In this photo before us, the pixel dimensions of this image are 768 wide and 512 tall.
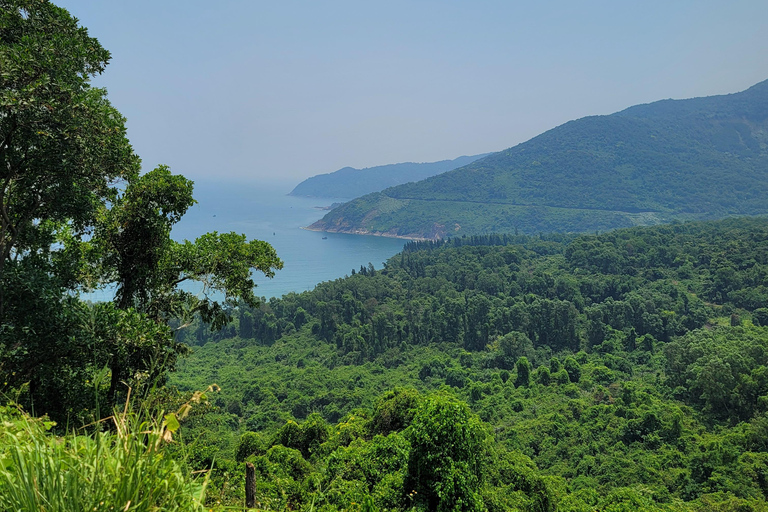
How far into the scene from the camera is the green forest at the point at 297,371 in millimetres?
3518

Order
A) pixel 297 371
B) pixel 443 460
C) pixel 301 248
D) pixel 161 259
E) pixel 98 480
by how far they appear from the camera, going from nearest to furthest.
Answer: pixel 98 480, pixel 161 259, pixel 443 460, pixel 297 371, pixel 301 248

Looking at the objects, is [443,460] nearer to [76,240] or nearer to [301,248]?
[76,240]

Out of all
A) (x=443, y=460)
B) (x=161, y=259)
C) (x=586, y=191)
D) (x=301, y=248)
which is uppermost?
(x=586, y=191)

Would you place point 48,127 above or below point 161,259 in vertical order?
above

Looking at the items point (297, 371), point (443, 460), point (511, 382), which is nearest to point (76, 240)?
point (443, 460)

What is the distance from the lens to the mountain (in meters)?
136

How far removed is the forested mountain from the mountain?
64085 millimetres

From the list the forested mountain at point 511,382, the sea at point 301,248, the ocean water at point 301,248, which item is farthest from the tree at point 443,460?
the ocean water at point 301,248

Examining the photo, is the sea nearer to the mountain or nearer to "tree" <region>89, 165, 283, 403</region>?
the mountain

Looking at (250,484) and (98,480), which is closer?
(98,480)

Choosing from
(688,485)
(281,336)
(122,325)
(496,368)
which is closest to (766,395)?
(688,485)

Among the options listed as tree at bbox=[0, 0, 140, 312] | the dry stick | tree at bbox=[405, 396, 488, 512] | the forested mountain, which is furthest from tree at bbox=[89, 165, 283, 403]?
tree at bbox=[405, 396, 488, 512]

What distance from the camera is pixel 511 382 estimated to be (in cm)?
3519

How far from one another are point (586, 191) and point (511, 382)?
467 ft
